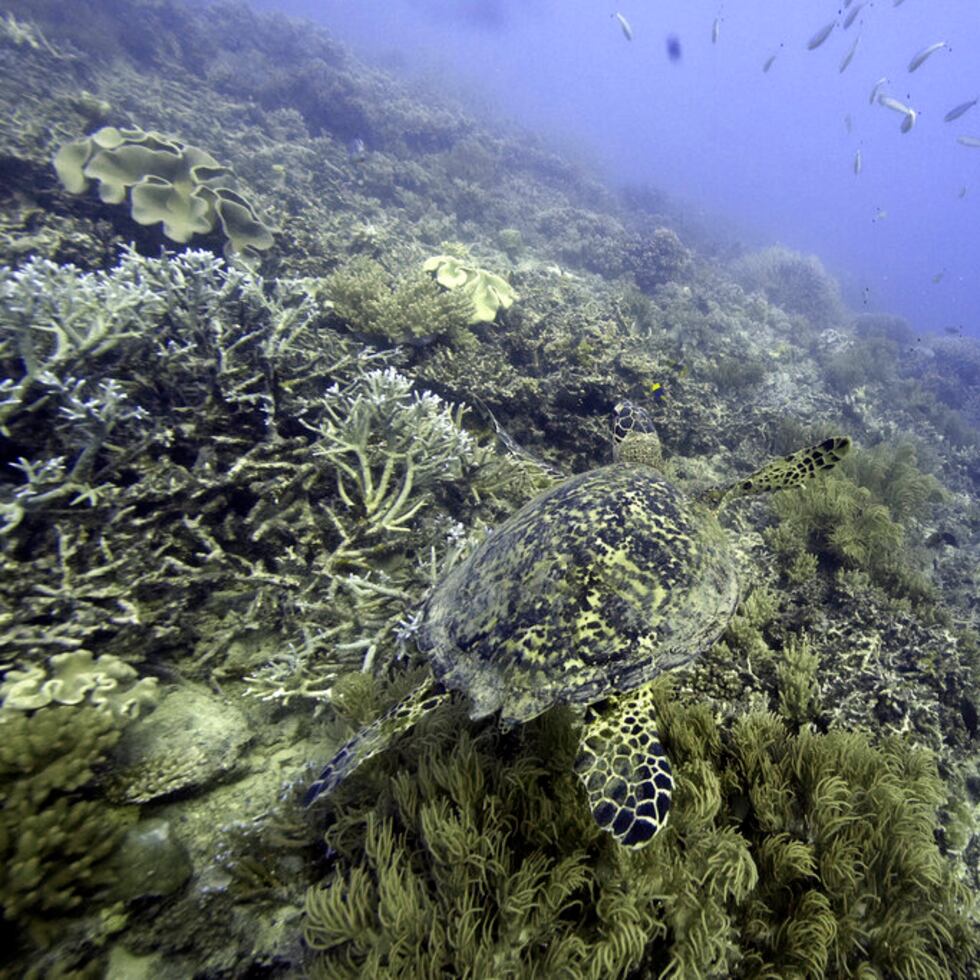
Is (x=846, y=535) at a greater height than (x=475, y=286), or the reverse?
(x=846, y=535)

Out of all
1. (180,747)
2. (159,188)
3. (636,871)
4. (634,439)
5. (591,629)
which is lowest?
(180,747)

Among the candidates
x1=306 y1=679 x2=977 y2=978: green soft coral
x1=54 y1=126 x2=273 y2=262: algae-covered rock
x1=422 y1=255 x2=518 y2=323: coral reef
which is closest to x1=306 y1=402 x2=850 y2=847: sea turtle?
x1=306 y1=679 x2=977 y2=978: green soft coral

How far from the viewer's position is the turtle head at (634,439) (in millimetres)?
4199

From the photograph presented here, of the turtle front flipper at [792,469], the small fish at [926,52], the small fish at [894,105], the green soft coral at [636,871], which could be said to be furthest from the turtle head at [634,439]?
the small fish at [926,52]

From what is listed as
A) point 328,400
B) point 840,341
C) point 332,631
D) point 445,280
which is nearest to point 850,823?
point 332,631

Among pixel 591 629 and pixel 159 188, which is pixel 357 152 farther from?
pixel 591 629

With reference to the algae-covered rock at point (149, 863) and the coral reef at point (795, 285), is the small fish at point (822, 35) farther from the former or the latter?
the algae-covered rock at point (149, 863)

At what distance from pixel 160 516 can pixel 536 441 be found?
3.91 metres

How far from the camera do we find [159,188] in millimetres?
6594

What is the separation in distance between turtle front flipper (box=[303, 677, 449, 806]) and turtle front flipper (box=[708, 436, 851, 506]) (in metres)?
2.70

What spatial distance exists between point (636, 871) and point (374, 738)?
1373 millimetres

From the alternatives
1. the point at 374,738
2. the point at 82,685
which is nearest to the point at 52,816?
the point at 82,685

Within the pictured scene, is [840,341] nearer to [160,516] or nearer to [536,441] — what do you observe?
[536,441]

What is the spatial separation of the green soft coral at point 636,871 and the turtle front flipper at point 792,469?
1.75 meters
